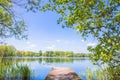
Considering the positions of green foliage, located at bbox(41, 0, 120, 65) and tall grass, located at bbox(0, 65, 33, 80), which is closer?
green foliage, located at bbox(41, 0, 120, 65)

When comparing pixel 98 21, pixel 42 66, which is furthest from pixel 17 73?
pixel 42 66

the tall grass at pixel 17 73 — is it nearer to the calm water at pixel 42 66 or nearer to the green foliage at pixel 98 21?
the calm water at pixel 42 66

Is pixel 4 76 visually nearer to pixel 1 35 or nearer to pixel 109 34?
pixel 1 35

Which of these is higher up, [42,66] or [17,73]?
[17,73]

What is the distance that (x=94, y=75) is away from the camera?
938 cm

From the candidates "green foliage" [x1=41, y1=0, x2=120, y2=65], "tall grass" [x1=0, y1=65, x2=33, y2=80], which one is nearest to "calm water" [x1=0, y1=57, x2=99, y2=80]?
"tall grass" [x1=0, y1=65, x2=33, y2=80]

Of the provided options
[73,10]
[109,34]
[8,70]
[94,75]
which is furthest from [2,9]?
[109,34]

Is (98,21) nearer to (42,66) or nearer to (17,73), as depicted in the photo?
(17,73)

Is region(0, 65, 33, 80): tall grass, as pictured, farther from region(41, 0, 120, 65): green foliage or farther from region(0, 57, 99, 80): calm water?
region(41, 0, 120, 65): green foliage

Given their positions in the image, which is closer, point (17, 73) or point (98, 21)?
point (98, 21)

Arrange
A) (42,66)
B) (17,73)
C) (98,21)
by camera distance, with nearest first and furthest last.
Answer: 1. (98,21)
2. (17,73)
3. (42,66)

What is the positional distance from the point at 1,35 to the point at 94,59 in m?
8.29

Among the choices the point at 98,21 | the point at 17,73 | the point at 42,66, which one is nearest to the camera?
the point at 98,21

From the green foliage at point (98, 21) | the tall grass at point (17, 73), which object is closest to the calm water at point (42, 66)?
the tall grass at point (17, 73)
